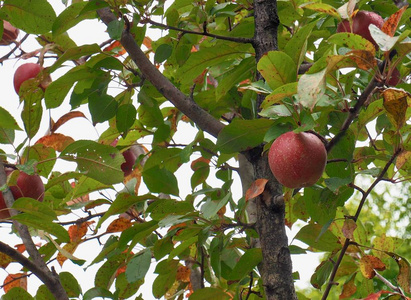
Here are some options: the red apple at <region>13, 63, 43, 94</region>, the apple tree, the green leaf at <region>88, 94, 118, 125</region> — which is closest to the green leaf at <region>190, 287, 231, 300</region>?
the apple tree

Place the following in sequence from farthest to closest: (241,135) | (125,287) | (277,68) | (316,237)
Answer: (125,287), (316,237), (241,135), (277,68)

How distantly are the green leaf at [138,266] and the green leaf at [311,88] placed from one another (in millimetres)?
519

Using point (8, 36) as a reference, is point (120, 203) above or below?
below

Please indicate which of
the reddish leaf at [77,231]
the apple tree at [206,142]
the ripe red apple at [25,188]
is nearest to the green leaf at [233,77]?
the apple tree at [206,142]

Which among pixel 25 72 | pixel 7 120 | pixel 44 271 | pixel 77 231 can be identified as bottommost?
pixel 44 271

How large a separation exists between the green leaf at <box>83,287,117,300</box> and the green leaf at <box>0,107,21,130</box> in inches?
13.3

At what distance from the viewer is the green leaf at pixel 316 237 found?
1.14 meters

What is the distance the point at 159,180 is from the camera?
113 cm

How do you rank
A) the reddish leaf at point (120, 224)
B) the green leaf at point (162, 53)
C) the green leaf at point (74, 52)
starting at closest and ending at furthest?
the green leaf at point (74, 52)
the green leaf at point (162, 53)
the reddish leaf at point (120, 224)

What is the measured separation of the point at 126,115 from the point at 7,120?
0.74 feet

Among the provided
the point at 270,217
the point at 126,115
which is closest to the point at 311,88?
the point at 270,217

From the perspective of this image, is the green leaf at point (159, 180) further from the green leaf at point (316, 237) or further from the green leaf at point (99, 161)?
the green leaf at point (316, 237)

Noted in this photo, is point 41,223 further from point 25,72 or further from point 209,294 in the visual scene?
point 25,72

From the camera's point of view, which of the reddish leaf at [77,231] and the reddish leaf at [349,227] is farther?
the reddish leaf at [77,231]
